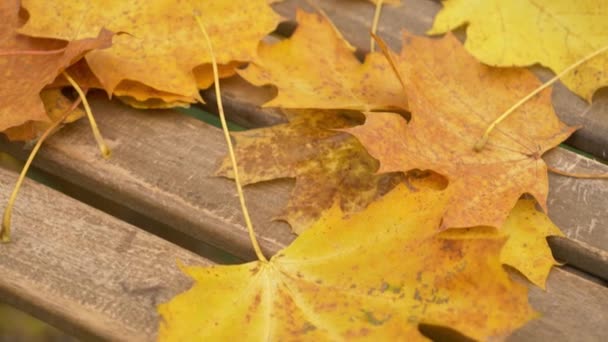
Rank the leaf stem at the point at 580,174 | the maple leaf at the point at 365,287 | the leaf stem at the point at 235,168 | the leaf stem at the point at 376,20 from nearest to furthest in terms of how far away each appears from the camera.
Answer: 1. the maple leaf at the point at 365,287
2. the leaf stem at the point at 235,168
3. the leaf stem at the point at 580,174
4. the leaf stem at the point at 376,20

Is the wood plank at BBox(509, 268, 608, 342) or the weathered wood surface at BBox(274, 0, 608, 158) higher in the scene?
the weathered wood surface at BBox(274, 0, 608, 158)

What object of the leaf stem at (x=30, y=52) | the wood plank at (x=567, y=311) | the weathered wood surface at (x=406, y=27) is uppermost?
the weathered wood surface at (x=406, y=27)

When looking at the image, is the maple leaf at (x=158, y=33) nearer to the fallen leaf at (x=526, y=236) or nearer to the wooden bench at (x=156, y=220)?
the wooden bench at (x=156, y=220)

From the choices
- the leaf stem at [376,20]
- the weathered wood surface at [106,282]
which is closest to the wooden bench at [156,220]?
the weathered wood surface at [106,282]

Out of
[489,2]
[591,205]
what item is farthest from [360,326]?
[489,2]

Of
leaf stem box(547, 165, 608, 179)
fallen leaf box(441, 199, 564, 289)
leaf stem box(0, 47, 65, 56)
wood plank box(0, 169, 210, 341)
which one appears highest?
leaf stem box(547, 165, 608, 179)

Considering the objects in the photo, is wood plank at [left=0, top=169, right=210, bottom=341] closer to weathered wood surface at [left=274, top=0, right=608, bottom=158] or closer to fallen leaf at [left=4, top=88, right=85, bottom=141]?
fallen leaf at [left=4, top=88, right=85, bottom=141]

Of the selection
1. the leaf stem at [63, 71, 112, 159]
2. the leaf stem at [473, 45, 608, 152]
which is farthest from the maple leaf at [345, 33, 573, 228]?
the leaf stem at [63, 71, 112, 159]
